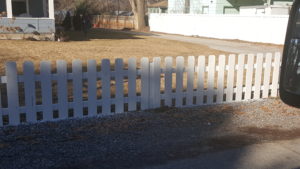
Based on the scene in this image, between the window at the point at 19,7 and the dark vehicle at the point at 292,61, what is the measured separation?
2219cm

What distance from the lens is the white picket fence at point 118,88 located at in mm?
5500

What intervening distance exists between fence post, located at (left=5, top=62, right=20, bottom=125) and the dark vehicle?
12.6ft

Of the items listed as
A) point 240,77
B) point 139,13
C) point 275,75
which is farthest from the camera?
point 139,13

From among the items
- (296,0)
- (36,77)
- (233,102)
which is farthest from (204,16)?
(296,0)

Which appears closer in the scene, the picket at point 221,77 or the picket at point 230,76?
the picket at point 221,77

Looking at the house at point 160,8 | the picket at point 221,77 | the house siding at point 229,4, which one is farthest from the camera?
the house at point 160,8

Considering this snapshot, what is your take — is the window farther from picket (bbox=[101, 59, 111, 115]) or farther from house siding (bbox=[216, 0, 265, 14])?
house siding (bbox=[216, 0, 265, 14])

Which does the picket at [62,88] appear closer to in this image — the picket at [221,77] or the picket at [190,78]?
the picket at [190,78]

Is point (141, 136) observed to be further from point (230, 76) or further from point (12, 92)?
point (230, 76)

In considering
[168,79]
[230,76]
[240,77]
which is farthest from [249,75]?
[168,79]

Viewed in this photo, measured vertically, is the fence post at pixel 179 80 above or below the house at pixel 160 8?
below

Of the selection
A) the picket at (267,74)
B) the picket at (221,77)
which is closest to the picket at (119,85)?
the picket at (221,77)

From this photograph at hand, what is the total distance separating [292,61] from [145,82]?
11.9ft

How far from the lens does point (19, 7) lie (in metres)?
23.2
